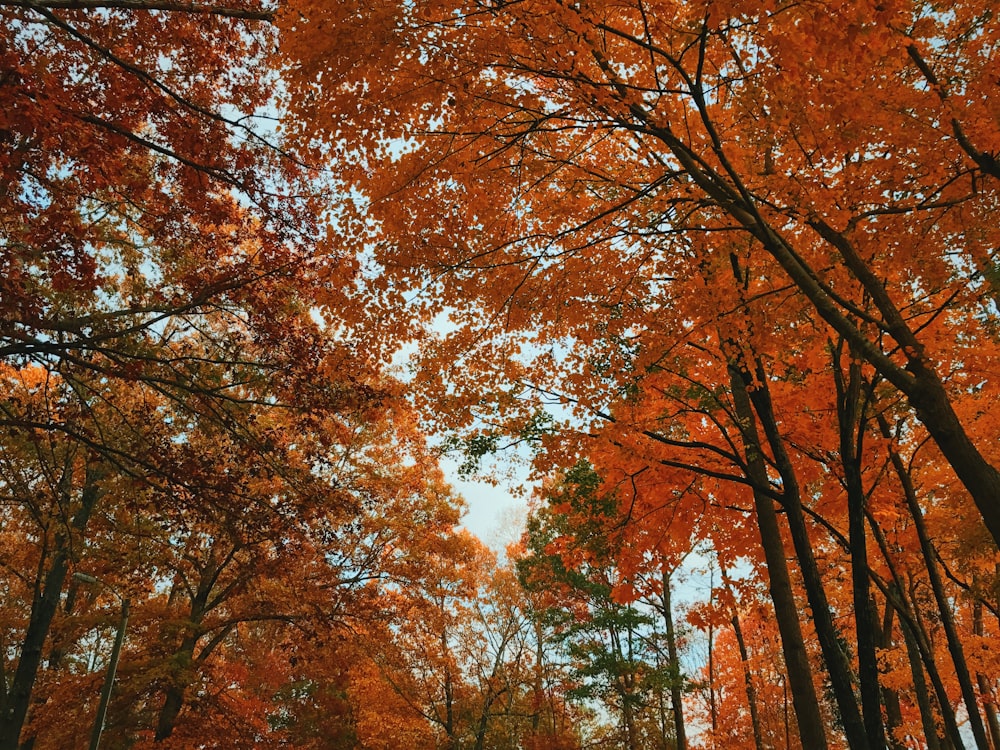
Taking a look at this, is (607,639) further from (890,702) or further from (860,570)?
(860,570)

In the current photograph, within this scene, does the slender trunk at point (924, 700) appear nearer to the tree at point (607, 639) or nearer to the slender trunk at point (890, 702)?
the slender trunk at point (890, 702)

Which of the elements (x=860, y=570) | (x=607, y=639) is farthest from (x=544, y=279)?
(x=607, y=639)

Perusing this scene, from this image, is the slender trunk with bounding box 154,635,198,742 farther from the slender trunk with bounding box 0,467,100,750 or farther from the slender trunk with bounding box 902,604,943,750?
the slender trunk with bounding box 902,604,943,750

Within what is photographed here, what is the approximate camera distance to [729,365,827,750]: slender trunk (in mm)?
5371

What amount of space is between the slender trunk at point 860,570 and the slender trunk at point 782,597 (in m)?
0.47

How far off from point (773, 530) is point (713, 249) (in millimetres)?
3166

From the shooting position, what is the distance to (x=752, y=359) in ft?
18.4

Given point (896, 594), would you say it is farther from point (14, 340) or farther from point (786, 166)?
point (14, 340)

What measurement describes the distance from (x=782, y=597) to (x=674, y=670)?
9859mm

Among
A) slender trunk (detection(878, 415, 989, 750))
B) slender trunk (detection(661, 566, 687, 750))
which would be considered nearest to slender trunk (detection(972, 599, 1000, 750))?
slender trunk (detection(661, 566, 687, 750))

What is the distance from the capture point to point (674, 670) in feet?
46.6

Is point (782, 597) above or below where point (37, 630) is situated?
below

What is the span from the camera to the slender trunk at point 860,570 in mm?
4857

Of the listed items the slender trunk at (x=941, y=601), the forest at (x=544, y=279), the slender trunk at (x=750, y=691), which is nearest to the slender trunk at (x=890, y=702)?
the forest at (x=544, y=279)
